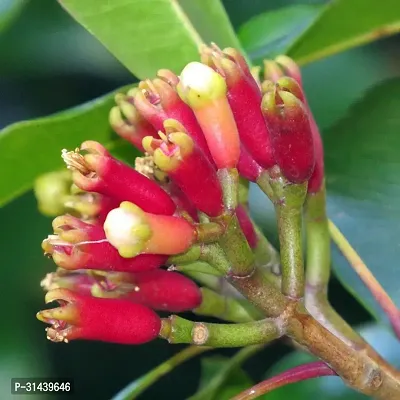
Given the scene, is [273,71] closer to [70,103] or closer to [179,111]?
[179,111]

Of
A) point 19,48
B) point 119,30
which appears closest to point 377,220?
point 119,30

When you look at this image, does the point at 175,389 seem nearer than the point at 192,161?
No

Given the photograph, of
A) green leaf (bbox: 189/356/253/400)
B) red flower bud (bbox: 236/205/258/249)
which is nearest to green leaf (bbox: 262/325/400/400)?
green leaf (bbox: 189/356/253/400)

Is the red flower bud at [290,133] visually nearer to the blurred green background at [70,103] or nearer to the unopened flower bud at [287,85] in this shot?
the unopened flower bud at [287,85]

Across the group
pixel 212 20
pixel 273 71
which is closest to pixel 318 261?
pixel 273 71

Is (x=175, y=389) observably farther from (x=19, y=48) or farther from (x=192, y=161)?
(x=192, y=161)

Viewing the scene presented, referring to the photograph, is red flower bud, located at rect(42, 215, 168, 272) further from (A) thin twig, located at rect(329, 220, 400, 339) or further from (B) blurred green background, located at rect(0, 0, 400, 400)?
(B) blurred green background, located at rect(0, 0, 400, 400)
